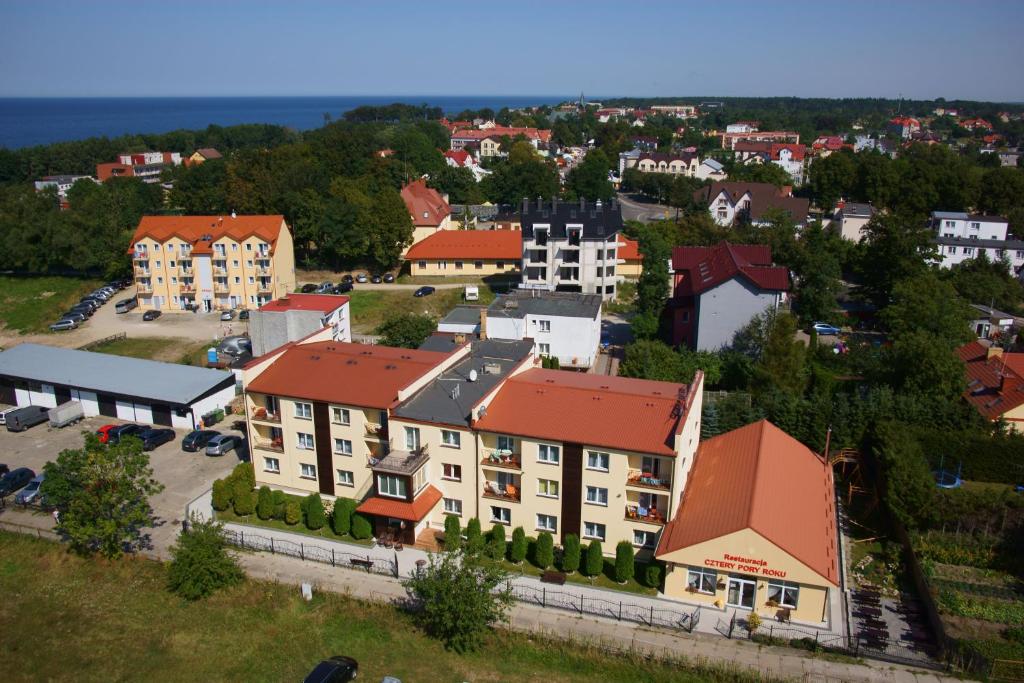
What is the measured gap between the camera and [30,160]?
448 ft

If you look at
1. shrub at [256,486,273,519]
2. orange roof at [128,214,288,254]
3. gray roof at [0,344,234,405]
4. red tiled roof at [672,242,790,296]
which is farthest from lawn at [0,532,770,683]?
orange roof at [128,214,288,254]

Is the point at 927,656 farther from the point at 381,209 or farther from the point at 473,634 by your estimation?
the point at 381,209

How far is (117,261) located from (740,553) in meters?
64.9

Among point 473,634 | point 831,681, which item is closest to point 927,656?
point 831,681

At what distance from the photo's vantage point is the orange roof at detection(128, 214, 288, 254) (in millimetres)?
62438

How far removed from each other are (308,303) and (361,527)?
23.4 metres

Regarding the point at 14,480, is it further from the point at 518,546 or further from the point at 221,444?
the point at 518,546

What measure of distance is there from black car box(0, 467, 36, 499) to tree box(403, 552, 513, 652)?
22.8 m

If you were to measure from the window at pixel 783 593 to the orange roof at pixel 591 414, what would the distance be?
18.8 ft

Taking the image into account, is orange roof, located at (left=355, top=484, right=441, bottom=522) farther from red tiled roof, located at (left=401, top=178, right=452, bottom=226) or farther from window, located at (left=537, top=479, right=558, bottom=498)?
red tiled roof, located at (left=401, top=178, right=452, bottom=226)

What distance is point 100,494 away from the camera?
28875mm

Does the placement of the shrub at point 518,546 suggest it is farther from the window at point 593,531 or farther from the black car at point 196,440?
the black car at point 196,440

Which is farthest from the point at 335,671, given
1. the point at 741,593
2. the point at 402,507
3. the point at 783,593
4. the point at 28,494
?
the point at 28,494

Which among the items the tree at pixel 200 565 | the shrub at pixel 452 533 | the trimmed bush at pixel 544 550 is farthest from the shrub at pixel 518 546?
the tree at pixel 200 565
